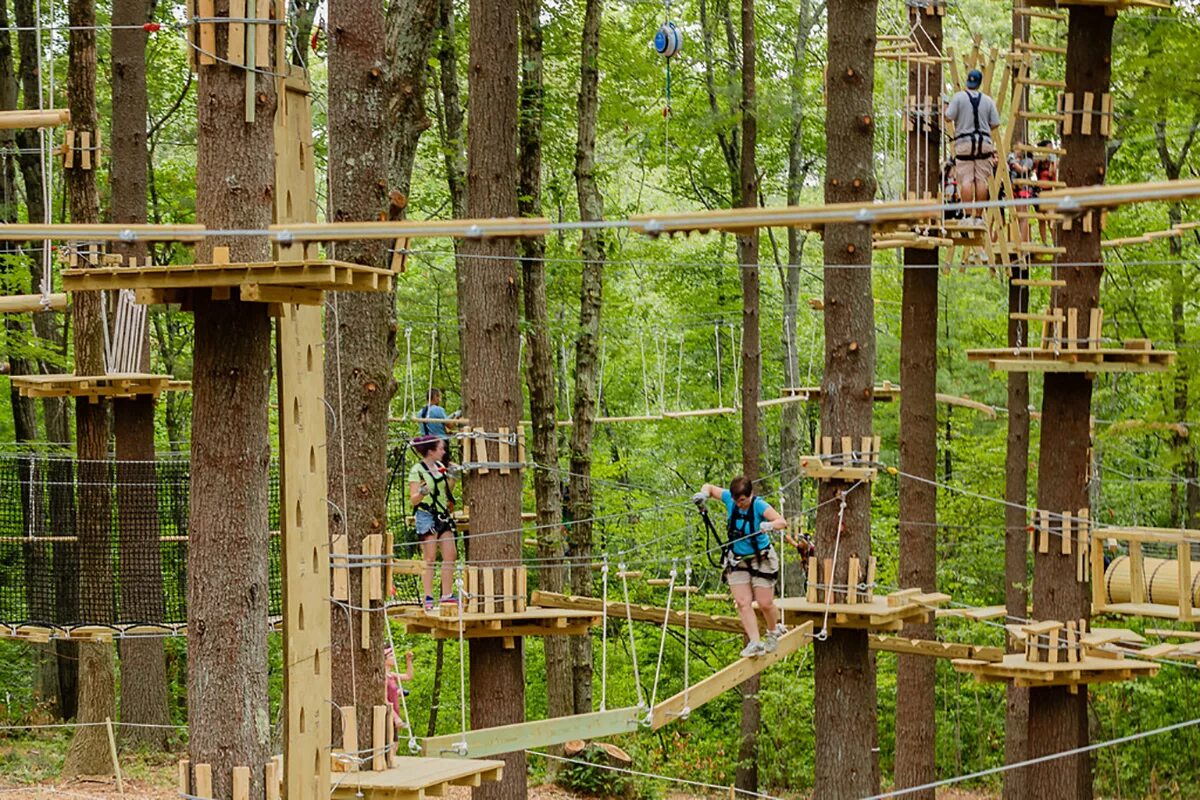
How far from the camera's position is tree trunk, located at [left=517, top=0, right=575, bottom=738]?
14055 mm

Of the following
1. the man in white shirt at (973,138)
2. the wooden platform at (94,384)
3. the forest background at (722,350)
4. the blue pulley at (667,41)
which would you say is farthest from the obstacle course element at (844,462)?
the forest background at (722,350)

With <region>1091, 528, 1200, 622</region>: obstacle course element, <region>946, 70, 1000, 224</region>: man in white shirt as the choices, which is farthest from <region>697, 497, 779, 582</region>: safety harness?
<region>946, 70, 1000, 224</region>: man in white shirt

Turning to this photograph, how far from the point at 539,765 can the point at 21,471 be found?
22.5 ft

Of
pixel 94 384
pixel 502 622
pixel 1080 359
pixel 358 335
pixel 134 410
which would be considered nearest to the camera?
pixel 358 335

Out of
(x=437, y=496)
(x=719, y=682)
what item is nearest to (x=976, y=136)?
(x=719, y=682)

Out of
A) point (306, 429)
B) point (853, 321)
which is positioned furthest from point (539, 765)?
point (306, 429)

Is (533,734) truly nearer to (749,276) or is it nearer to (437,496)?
(437,496)

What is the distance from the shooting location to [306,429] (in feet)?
20.1

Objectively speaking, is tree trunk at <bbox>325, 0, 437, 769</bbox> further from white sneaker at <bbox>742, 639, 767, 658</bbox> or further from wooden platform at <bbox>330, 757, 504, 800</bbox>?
white sneaker at <bbox>742, 639, 767, 658</bbox>

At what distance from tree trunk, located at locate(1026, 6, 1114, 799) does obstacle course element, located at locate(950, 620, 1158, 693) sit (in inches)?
12.2

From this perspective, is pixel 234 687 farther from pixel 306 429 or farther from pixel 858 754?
pixel 858 754

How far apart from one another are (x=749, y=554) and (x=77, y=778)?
679 cm

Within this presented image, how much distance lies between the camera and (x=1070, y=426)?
36.7ft

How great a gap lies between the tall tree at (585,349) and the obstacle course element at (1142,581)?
17.6 ft
